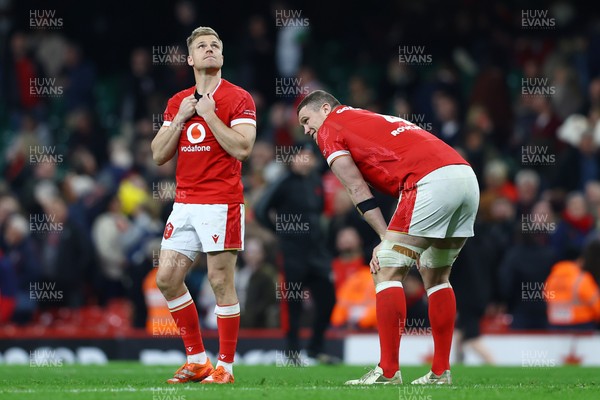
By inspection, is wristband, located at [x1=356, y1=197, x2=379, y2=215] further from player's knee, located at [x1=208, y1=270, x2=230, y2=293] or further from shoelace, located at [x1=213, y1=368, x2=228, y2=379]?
shoelace, located at [x1=213, y1=368, x2=228, y2=379]

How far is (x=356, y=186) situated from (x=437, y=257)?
2.67ft

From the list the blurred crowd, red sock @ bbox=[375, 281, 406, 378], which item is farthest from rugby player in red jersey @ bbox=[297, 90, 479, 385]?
the blurred crowd

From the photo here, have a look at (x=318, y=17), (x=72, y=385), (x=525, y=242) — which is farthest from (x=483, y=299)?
(x=318, y=17)

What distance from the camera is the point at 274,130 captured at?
19984mm

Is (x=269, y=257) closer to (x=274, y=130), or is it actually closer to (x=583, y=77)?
(x=274, y=130)

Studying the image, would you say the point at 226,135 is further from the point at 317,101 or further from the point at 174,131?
the point at 317,101

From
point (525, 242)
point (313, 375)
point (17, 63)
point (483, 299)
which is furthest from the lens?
point (17, 63)

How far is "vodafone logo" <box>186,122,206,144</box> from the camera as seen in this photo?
9.32m

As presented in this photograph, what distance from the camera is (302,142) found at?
1850 centimetres

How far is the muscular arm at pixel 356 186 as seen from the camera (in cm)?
879

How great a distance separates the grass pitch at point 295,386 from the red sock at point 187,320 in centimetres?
41

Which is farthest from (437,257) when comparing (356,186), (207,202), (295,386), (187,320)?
(187,320)

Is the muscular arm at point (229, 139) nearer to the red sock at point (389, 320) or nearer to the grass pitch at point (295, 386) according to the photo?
the red sock at point (389, 320)

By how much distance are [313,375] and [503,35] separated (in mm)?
10692
